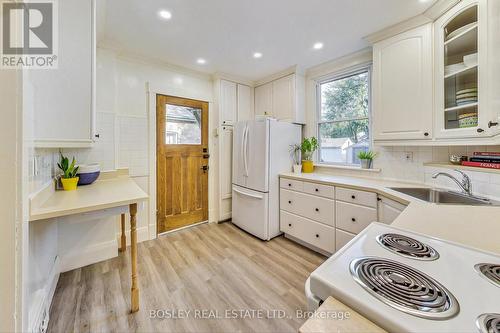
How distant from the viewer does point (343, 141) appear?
288 centimetres

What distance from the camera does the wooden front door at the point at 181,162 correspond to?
2865 millimetres

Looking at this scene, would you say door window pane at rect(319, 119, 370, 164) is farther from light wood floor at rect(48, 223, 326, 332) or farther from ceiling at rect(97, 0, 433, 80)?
light wood floor at rect(48, 223, 326, 332)

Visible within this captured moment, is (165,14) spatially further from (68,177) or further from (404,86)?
(404,86)

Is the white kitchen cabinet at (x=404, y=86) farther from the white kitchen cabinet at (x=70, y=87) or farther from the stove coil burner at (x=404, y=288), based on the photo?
the white kitchen cabinet at (x=70, y=87)

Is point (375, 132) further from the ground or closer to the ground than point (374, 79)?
closer to the ground

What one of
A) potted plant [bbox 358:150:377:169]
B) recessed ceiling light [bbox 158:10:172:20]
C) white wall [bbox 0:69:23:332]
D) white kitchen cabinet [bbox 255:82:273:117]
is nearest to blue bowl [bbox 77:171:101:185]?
white wall [bbox 0:69:23:332]

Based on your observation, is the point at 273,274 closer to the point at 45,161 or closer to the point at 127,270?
the point at 127,270

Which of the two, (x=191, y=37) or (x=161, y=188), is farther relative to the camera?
(x=161, y=188)

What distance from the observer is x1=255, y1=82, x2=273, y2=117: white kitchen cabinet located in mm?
3402

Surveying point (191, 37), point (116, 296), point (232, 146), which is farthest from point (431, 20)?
point (116, 296)

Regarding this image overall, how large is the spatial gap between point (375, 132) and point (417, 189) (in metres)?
0.70

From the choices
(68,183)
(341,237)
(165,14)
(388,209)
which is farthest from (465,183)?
(68,183)

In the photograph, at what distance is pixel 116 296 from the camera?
67.6 inches

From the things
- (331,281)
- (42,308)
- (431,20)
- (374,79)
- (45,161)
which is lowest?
(42,308)
